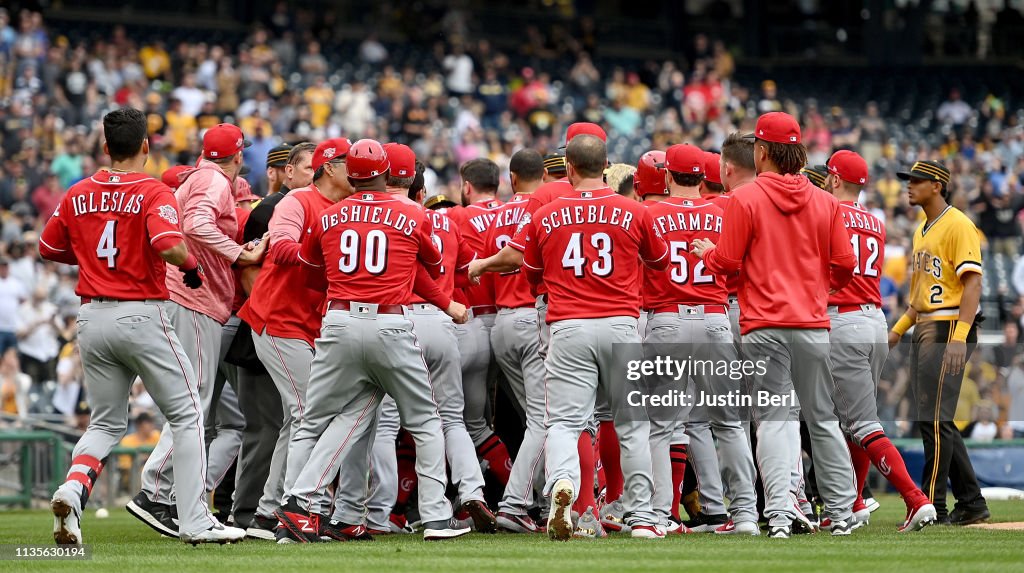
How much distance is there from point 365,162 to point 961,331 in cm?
413

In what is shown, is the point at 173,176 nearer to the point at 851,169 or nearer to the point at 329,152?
the point at 329,152

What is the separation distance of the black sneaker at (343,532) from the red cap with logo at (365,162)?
202 centimetres

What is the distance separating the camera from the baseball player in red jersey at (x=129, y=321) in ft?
24.9

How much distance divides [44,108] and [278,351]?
499 inches

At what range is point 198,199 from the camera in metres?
8.67

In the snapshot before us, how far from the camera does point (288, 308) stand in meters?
8.47

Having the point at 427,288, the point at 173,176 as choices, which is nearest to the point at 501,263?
the point at 427,288

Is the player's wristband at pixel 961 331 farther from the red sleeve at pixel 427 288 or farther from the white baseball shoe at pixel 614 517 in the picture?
the red sleeve at pixel 427 288

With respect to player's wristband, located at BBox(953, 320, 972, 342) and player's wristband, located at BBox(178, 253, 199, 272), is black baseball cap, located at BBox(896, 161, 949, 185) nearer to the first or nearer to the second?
player's wristband, located at BBox(953, 320, 972, 342)

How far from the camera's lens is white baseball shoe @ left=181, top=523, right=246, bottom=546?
25.1ft

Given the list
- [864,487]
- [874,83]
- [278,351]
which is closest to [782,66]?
[874,83]

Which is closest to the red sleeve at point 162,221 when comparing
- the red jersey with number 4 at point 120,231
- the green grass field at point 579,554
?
the red jersey with number 4 at point 120,231

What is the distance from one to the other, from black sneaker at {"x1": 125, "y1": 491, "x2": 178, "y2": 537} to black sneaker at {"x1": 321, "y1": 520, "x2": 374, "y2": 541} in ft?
3.02

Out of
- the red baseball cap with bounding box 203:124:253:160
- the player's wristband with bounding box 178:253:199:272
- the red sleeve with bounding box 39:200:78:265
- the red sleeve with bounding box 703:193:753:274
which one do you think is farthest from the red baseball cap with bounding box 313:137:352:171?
the red sleeve with bounding box 703:193:753:274
